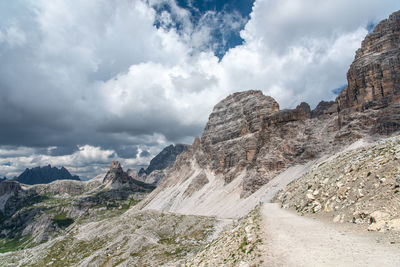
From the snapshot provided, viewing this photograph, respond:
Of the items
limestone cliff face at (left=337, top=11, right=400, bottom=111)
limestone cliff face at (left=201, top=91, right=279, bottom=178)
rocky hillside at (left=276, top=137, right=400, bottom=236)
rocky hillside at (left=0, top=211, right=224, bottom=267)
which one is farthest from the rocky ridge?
limestone cliff face at (left=201, top=91, right=279, bottom=178)

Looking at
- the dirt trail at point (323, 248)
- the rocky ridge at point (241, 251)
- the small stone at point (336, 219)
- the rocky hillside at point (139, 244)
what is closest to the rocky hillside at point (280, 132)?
the rocky hillside at point (139, 244)

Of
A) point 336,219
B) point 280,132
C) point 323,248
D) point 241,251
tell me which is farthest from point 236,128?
point 323,248

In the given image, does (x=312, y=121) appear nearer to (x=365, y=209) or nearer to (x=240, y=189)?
(x=240, y=189)

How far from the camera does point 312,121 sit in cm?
10975

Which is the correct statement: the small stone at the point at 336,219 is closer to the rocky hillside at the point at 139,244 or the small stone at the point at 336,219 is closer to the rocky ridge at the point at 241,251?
the rocky ridge at the point at 241,251

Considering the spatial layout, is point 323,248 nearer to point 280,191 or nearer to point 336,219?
point 336,219

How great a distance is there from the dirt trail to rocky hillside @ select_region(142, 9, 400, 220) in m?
71.1

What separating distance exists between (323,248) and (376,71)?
94.7 meters

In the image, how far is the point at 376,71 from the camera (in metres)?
86.2

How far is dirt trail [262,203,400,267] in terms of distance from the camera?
1512cm

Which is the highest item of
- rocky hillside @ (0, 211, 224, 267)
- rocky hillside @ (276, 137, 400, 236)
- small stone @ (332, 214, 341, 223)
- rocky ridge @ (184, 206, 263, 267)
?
rocky hillside @ (276, 137, 400, 236)

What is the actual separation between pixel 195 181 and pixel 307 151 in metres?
76.5

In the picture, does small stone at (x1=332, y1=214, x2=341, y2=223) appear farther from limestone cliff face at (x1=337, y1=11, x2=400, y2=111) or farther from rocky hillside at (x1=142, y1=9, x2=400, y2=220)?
limestone cliff face at (x1=337, y1=11, x2=400, y2=111)

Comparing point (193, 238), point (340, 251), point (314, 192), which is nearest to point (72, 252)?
Result: point (193, 238)
